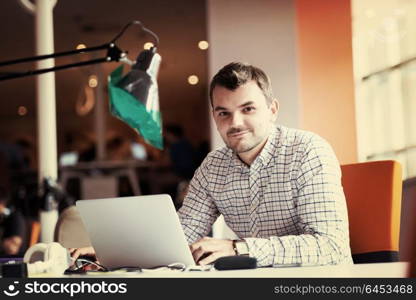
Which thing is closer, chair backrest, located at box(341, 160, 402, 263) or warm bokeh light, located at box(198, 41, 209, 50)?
chair backrest, located at box(341, 160, 402, 263)

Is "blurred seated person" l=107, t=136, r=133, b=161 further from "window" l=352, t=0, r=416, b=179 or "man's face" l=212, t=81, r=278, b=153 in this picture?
"man's face" l=212, t=81, r=278, b=153

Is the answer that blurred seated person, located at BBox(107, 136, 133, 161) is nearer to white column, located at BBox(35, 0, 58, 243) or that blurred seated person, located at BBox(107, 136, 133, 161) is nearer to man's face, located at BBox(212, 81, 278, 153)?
white column, located at BBox(35, 0, 58, 243)

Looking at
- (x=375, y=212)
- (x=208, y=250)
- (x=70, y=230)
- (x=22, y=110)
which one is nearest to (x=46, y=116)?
(x=70, y=230)

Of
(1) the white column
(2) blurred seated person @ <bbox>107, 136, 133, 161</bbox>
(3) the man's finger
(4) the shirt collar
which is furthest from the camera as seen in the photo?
(2) blurred seated person @ <bbox>107, 136, 133, 161</bbox>

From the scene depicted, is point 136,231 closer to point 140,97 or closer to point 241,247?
point 241,247

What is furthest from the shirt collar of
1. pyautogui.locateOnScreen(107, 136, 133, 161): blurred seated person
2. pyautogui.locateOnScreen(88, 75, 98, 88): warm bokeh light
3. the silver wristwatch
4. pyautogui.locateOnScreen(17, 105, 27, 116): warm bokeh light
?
pyautogui.locateOnScreen(17, 105, 27, 116): warm bokeh light

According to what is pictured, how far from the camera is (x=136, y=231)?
1814 millimetres

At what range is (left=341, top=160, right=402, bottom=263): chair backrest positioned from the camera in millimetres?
2221

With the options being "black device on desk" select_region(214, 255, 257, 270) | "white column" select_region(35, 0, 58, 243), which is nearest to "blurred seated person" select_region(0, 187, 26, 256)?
"white column" select_region(35, 0, 58, 243)

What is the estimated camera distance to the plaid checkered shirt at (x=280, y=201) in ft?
6.42

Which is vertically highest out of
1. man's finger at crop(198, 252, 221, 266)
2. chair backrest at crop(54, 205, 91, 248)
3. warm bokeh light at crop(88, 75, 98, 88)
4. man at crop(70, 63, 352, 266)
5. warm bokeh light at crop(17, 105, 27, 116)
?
warm bokeh light at crop(88, 75, 98, 88)

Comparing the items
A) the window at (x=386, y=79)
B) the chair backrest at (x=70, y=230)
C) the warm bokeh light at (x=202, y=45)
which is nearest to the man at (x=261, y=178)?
the chair backrest at (x=70, y=230)

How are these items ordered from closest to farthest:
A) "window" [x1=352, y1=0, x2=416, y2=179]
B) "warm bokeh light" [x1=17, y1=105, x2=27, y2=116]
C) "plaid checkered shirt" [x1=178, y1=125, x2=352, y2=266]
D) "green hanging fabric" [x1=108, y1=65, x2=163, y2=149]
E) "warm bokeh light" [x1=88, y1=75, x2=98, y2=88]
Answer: "plaid checkered shirt" [x1=178, y1=125, x2=352, y2=266] → "green hanging fabric" [x1=108, y1=65, x2=163, y2=149] → "window" [x1=352, y1=0, x2=416, y2=179] → "warm bokeh light" [x1=88, y1=75, x2=98, y2=88] → "warm bokeh light" [x1=17, y1=105, x2=27, y2=116]

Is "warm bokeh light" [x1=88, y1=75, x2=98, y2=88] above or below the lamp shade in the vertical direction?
above
